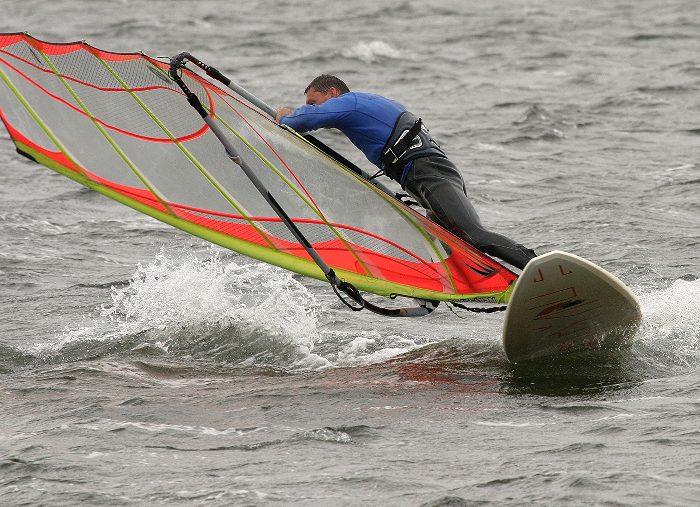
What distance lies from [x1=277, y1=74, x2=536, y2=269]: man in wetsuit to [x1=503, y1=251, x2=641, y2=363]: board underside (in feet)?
1.31

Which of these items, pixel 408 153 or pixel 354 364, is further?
pixel 354 364

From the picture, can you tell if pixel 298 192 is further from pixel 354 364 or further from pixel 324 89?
pixel 354 364

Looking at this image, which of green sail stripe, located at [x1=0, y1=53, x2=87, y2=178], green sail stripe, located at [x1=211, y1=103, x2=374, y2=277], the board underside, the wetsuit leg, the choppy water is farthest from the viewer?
green sail stripe, located at [x1=211, y1=103, x2=374, y2=277]

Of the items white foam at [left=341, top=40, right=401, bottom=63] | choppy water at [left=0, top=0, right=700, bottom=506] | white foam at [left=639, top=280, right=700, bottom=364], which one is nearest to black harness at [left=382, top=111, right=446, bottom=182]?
choppy water at [left=0, top=0, right=700, bottom=506]

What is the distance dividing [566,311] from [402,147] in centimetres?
169

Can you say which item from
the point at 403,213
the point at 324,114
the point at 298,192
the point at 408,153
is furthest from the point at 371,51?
the point at 324,114

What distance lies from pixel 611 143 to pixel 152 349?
31.8 ft

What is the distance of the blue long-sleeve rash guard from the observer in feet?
28.0

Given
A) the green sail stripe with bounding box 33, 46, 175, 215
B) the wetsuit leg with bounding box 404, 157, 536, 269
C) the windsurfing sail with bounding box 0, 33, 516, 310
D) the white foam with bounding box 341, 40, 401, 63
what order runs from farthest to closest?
the white foam with bounding box 341, 40, 401, 63 < the green sail stripe with bounding box 33, 46, 175, 215 < the windsurfing sail with bounding box 0, 33, 516, 310 < the wetsuit leg with bounding box 404, 157, 536, 269

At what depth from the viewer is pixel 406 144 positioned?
342 inches

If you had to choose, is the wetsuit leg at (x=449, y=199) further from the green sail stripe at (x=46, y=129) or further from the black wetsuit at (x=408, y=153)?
the green sail stripe at (x=46, y=129)

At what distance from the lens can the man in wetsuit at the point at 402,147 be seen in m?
8.55

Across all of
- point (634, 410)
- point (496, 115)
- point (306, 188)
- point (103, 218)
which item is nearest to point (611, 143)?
point (496, 115)

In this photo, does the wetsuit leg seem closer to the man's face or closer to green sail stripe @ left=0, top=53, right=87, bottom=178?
the man's face
